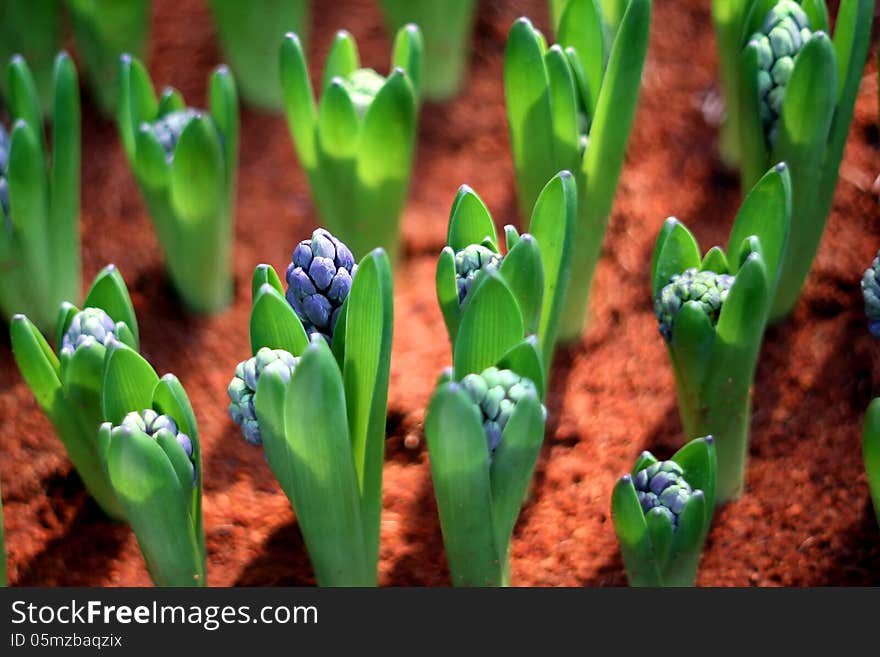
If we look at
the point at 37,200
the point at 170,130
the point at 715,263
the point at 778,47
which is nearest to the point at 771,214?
the point at 715,263

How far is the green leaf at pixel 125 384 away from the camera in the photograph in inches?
60.1

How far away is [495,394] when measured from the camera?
1457 millimetres

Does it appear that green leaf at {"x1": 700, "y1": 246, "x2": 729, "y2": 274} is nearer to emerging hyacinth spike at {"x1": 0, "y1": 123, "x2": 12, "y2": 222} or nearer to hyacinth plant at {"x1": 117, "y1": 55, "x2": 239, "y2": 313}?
hyacinth plant at {"x1": 117, "y1": 55, "x2": 239, "y2": 313}

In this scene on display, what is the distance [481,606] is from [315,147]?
807mm

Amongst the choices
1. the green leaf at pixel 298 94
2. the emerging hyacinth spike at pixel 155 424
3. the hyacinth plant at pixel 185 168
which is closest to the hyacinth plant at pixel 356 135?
the green leaf at pixel 298 94

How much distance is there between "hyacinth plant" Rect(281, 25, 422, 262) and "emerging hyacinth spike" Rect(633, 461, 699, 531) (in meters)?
0.65

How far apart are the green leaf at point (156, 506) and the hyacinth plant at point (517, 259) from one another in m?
0.38

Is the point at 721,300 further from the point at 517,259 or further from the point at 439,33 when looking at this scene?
the point at 439,33

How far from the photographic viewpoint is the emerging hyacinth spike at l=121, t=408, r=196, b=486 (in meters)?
1.51

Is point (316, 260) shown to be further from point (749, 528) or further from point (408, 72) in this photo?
point (749, 528)

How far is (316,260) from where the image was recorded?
1.53 m

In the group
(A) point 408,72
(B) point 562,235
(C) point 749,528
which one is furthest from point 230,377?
(C) point 749,528

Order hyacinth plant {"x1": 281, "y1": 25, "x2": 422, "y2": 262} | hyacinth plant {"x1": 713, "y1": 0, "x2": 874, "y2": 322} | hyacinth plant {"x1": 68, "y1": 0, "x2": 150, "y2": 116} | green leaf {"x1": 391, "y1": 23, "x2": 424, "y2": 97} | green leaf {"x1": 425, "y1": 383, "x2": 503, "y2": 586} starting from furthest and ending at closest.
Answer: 1. hyacinth plant {"x1": 68, "y1": 0, "x2": 150, "y2": 116}
2. green leaf {"x1": 391, "y1": 23, "x2": 424, "y2": 97}
3. hyacinth plant {"x1": 281, "y1": 25, "x2": 422, "y2": 262}
4. hyacinth plant {"x1": 713, "y1": 0, "x2": 874, "y2": 322}
5. green leaf {"x1": 425, "y1": 383, "x2": 503, "y2": 586}

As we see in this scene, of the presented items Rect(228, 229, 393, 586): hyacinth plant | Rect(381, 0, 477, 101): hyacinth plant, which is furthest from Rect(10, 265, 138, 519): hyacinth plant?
Rect(381, 0, 477, 101): hyacinth plant
